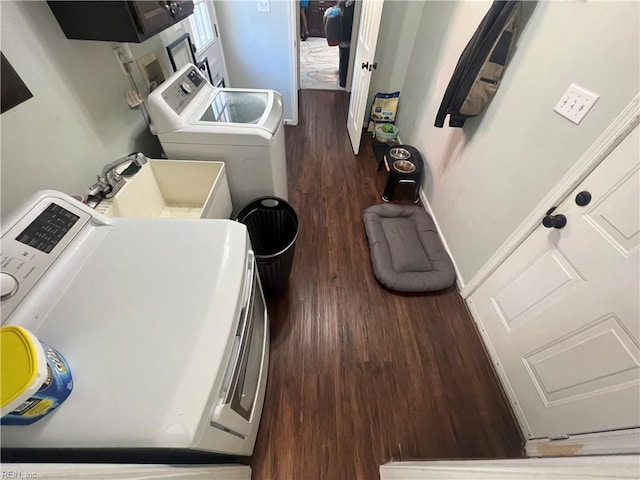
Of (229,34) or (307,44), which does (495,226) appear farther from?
(307,44)

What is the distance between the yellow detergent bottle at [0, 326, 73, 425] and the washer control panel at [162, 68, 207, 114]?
4.15ft

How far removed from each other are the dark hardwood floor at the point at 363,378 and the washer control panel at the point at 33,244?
1.08 metres

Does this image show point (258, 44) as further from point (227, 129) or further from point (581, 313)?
point (581, 313)

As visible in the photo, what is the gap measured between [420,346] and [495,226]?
817 millimetres

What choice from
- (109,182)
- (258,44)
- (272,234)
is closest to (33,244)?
(109,182)

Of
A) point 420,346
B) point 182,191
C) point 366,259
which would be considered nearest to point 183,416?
point 182,191

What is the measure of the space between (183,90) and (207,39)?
138 cm

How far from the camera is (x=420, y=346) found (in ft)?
5.15

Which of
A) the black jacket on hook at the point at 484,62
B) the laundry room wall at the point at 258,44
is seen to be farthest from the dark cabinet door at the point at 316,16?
the black jacket on hook at the point at 484,62

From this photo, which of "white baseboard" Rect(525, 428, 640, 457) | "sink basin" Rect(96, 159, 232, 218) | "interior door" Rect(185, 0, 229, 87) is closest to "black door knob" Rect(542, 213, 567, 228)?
"white baseboard" Rect(525, 428, 640, 457)

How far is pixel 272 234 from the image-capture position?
173 cm

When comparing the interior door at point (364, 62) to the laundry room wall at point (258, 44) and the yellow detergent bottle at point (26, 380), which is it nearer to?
the laundry room wall at point (258, 44)

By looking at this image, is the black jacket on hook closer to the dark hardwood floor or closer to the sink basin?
the dark hardwood floor

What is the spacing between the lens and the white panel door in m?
0.89
